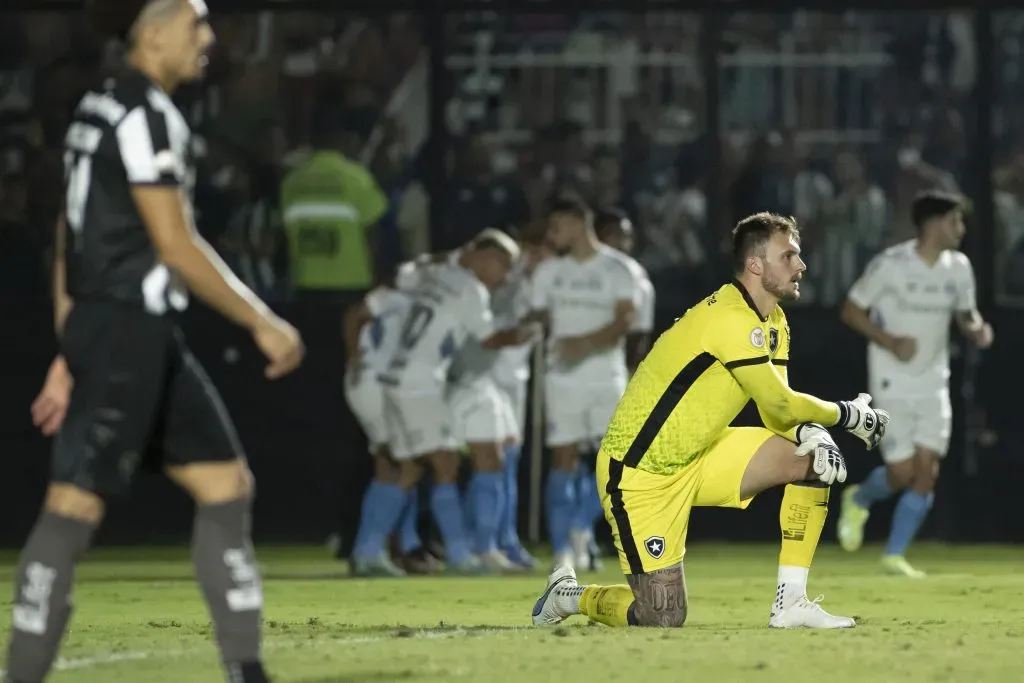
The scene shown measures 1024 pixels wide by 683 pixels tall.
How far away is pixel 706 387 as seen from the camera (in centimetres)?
916

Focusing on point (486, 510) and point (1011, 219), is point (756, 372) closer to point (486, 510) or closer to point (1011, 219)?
point (486, 510)

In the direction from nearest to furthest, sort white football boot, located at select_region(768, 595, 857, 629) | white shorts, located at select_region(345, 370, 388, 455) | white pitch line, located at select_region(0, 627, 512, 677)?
white pitch line, located at select_region(0, 627, 512, 677)
white football boot, located at select_region(768, 595, 857, 629)
white shorts, located at select_region(345, 370, 388, 455)

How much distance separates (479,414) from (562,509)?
759 mm

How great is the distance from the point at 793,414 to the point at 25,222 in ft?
29.5

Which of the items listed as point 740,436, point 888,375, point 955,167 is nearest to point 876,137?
point 955,167

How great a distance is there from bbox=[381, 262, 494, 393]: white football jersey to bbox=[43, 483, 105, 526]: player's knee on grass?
789cm

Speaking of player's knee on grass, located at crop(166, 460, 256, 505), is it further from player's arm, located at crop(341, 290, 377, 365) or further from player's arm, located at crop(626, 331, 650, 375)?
player's arm, located at crop(626, 331, 650, 375)

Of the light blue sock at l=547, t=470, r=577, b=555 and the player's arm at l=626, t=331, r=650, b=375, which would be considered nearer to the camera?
the light blue sock at l=547, t=470, r=577, b=555

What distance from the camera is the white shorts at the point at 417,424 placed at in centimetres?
1409

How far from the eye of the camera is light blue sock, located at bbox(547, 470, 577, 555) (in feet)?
47.4

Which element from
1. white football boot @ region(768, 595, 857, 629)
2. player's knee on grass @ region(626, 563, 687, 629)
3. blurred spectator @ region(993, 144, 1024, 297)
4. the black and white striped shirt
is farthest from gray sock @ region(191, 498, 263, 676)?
blurred spectator @ region(993, 144, 1024, 297)

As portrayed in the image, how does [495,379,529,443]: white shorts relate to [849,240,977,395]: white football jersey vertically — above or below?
below

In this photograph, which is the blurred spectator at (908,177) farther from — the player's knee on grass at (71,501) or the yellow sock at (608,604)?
the player's knee on grass at (71,501)

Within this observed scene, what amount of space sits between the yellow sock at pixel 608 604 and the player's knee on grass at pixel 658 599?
0.10ft
